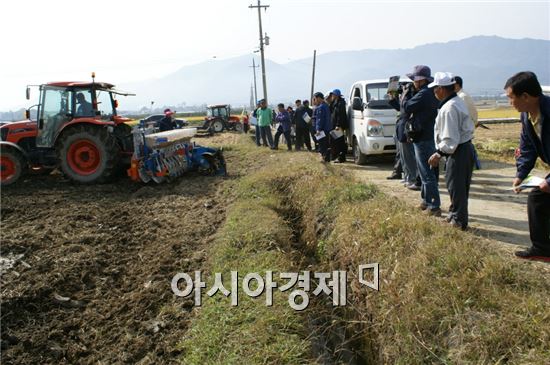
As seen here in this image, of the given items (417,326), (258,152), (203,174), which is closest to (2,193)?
(203,174)

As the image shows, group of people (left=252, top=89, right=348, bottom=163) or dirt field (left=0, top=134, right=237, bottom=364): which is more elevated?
group of people (left=252, top=89, right=348, bottom=163)

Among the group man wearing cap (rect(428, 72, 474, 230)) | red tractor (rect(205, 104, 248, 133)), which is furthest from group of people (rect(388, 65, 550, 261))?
Answer: red tractor (rect(205, 104, 248, 133))

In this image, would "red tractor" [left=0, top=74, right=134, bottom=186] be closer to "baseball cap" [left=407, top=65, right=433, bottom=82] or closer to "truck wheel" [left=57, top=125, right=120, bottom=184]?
"truck wheel" [left=57, top=125, right=120, bottom=184]

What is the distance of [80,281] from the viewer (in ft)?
14.4

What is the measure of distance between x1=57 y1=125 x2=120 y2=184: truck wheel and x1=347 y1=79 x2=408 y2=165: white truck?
515cm

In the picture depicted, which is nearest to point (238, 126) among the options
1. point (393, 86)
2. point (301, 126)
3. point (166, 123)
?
point (166, 123)

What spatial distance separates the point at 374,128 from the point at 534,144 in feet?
17.7

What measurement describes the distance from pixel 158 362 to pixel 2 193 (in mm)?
7129

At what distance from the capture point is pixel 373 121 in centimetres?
894

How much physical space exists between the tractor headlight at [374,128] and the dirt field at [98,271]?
3.47m

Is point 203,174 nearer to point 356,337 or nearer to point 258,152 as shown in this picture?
point 258,152

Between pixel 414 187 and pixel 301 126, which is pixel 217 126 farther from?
pixel 414 187

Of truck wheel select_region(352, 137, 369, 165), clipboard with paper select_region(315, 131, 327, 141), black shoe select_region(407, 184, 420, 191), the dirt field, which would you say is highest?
clipboard with paper select_region(315, 131, 327, 141)

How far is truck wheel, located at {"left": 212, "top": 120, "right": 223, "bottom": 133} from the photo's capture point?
28.4 meters
